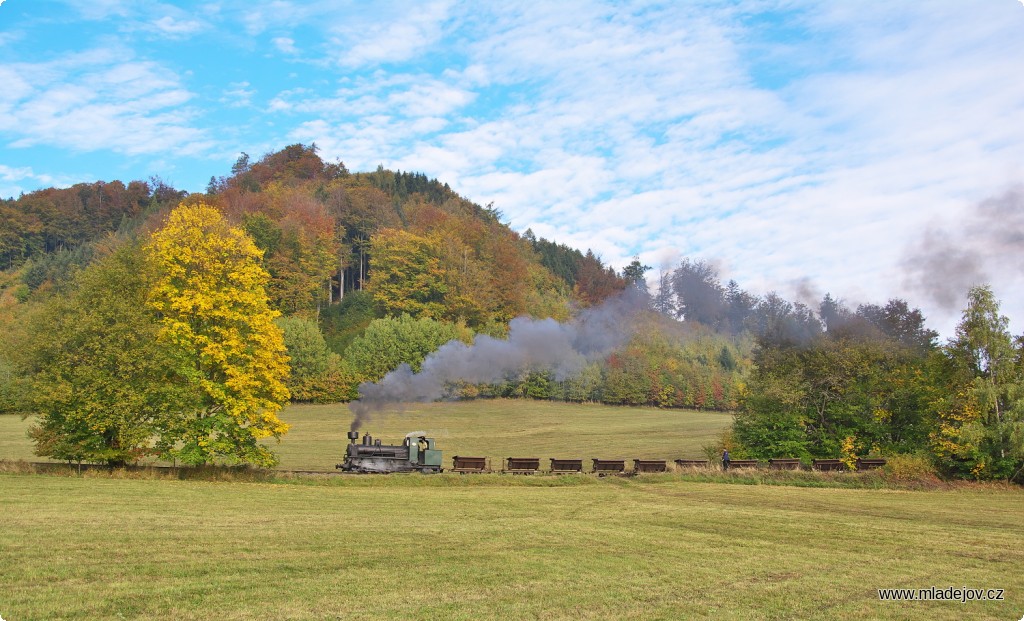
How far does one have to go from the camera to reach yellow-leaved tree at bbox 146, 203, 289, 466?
120 feet

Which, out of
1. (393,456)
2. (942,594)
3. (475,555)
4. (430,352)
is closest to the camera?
(942,594)

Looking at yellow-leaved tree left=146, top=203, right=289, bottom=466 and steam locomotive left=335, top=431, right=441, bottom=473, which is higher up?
yellow-leaved tree left=146, top=203, right=289, bottom=466

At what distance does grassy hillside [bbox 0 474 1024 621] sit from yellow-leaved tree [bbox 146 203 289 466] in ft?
18.0

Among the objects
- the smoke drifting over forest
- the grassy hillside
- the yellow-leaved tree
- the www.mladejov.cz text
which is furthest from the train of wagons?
the www.mladejov.cz text

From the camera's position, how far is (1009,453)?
38656mm

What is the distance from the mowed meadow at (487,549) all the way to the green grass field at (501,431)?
16.4 meters

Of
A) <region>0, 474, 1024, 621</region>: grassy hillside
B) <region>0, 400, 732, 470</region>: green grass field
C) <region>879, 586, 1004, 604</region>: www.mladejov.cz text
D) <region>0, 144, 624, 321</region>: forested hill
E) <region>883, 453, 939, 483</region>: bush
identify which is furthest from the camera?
<region>0, 144, 624, 321</region>: forested hill

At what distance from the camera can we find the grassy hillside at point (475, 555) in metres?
13.4

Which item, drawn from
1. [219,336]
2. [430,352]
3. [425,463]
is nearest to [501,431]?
[430,352]

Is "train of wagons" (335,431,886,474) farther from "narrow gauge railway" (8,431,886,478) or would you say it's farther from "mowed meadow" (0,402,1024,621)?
"mowed meadow" (0,402,1024,621)

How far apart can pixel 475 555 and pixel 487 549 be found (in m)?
0.90

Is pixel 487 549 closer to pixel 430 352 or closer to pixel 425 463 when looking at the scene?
pixel 425 463

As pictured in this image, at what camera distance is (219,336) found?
125 ft

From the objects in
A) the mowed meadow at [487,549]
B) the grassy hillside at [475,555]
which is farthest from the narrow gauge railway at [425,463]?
the grassy hillside at [475,555]
